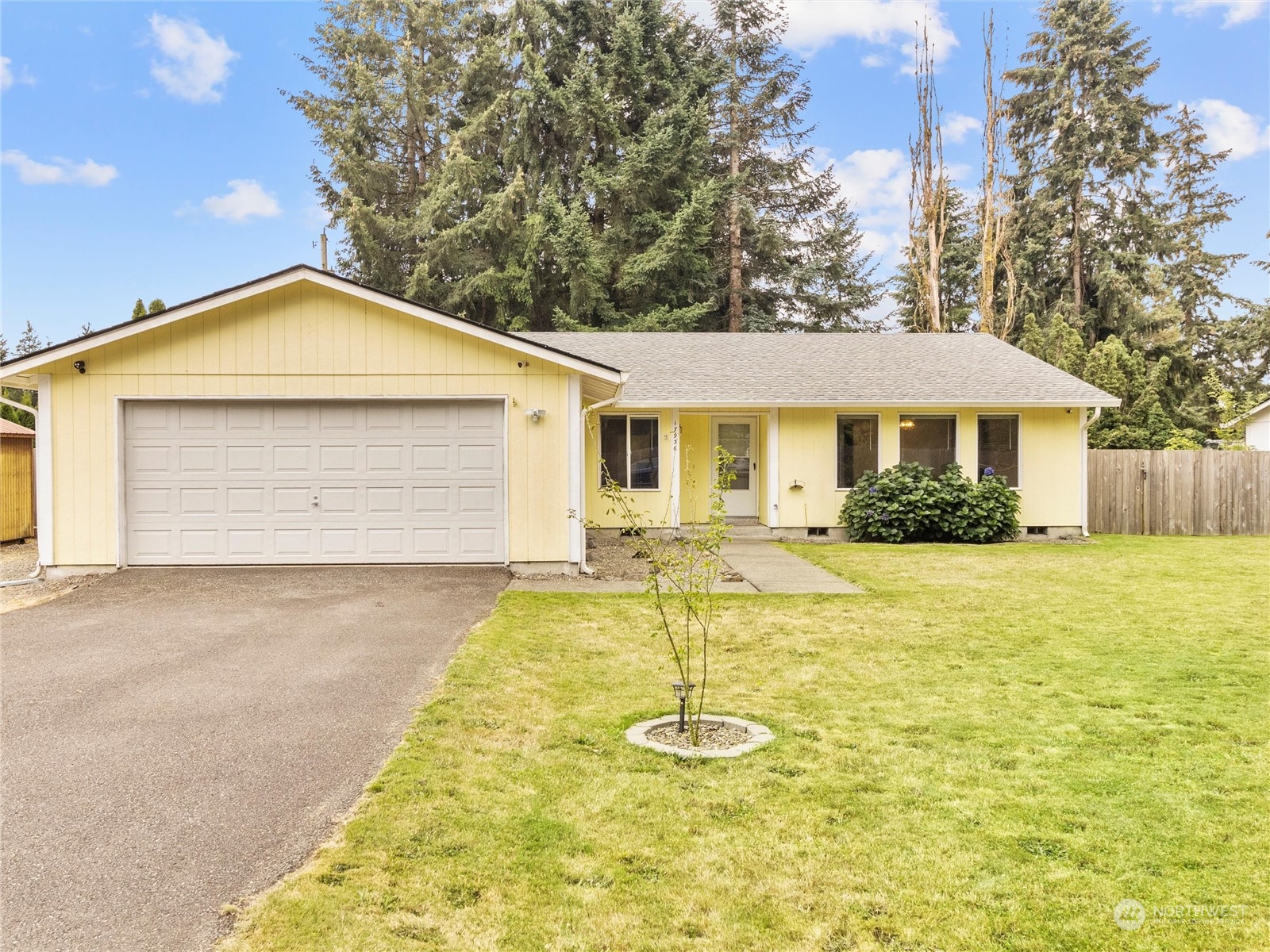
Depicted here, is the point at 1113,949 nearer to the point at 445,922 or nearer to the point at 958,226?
the point at 445,922

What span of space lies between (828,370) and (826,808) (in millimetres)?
13095

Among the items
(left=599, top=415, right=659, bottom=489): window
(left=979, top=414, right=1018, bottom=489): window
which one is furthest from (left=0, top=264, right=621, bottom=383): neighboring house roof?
(left=979, top=414, right=1018, bottom=489): window

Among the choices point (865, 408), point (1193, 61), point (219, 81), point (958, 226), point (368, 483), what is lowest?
point (368, 483)

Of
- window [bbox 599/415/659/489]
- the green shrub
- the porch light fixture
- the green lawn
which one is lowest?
the green lawn

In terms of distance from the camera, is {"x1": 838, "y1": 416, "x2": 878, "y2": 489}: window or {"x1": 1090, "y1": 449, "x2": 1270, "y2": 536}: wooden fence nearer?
{"x1": 838, "y1": 416, "x2": 878, "y2": 489}: window

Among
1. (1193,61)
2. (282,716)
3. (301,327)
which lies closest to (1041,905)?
(282,716)

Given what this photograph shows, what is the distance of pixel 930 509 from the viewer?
13.9 m

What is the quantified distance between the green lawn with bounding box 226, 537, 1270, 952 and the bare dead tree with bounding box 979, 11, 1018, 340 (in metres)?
21.6

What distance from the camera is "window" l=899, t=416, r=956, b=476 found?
14656 millimetres

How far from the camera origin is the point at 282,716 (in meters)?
4.75

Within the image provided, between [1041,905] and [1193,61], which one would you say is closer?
[1041,905]

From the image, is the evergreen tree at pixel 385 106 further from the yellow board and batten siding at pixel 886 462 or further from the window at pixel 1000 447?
the window at pixel 1000 447

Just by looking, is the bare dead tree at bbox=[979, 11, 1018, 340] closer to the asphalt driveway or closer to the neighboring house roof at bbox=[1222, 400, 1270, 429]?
the neighboring house roof at bbox=[1222, 400, 1270, 429]

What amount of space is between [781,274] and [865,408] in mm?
13580
